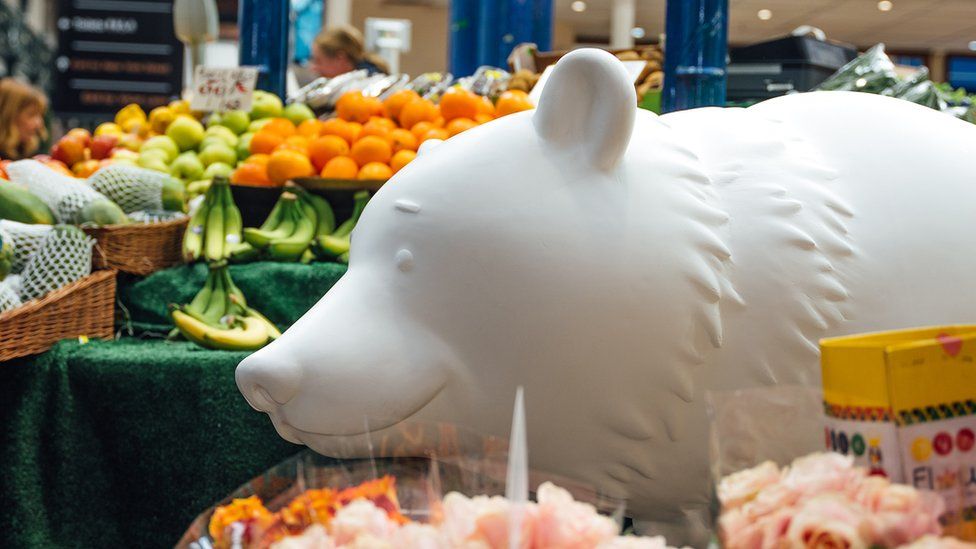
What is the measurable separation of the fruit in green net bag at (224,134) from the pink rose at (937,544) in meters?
2.95

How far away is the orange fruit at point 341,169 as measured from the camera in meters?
2.81

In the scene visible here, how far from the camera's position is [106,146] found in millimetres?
3797

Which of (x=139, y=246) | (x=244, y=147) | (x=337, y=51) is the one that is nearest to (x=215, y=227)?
(x=139, y=246)

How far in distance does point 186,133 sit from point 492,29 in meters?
2.31

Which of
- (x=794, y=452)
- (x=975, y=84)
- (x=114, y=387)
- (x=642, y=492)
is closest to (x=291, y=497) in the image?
(x=794, y=452)

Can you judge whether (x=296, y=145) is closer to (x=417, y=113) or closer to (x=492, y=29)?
(x=417, y=113)

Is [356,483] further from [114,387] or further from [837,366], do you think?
[114,387]

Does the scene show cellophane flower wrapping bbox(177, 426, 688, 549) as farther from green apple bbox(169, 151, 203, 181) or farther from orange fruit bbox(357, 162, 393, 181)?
green apple bbox(169, 151, 203, 181)

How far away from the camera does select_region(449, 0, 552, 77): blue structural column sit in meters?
5.41

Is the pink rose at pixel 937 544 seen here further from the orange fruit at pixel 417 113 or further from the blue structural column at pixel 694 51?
the orange fruit at pixel 417 113

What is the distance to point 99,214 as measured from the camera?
2.68m

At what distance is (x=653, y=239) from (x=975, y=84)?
43.4 ft

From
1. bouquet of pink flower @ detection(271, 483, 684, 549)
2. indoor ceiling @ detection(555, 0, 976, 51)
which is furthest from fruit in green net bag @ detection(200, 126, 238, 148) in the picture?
indoor ceiling @ detection(555, 0, 976, 51)

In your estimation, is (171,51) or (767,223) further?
(171,51)
